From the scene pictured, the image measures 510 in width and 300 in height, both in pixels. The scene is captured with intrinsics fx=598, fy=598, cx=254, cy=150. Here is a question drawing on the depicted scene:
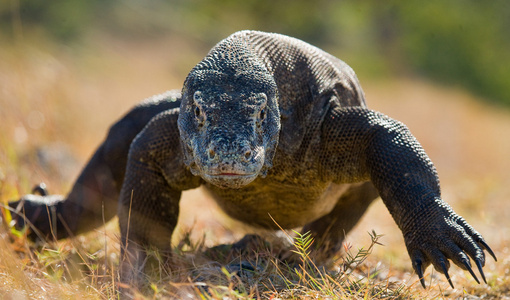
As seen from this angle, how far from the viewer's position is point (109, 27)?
28.7 m

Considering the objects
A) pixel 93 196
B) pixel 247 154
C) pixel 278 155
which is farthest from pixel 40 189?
pixel 247 154

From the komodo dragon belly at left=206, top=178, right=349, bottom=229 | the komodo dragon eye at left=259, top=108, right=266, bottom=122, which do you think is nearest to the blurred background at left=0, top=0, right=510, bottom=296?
the komodo dragon belly at left=206, top=178, right=349, bottom=229

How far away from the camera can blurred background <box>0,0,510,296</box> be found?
671cm

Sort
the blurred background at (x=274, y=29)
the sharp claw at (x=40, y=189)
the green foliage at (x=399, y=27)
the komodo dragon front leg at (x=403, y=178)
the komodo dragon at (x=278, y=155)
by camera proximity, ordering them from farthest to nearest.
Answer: the green foliage at (x=399, y=27), the blurred background at (x=274, y=29), the sharp claw at (x=40, y=189), the komodo dragon front leg at (x=403, y=178), the komodo dragon at (x=278, y=155)

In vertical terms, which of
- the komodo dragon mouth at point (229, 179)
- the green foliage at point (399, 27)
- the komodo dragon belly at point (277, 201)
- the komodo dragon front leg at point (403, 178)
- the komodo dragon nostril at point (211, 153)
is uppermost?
the komodo dragon nostril at point (211, 153)

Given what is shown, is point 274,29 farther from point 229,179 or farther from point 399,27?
point 229,179

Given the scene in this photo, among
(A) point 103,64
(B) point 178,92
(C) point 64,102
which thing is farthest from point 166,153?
(A) point 103,64

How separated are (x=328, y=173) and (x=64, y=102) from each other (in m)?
6.47

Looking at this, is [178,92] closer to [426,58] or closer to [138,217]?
[138,217]

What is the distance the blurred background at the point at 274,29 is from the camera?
6.71 m

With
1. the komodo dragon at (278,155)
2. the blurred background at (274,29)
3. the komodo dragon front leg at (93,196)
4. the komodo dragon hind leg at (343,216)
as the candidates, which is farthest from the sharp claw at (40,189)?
the komodo dragon hind leg at (343,216)

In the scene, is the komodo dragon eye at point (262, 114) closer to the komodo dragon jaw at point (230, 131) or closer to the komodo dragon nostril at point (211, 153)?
the komodo dragon jaw at point (230, 131)

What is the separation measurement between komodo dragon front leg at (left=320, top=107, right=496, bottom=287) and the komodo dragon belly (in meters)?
0.29

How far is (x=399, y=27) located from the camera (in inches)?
1364
